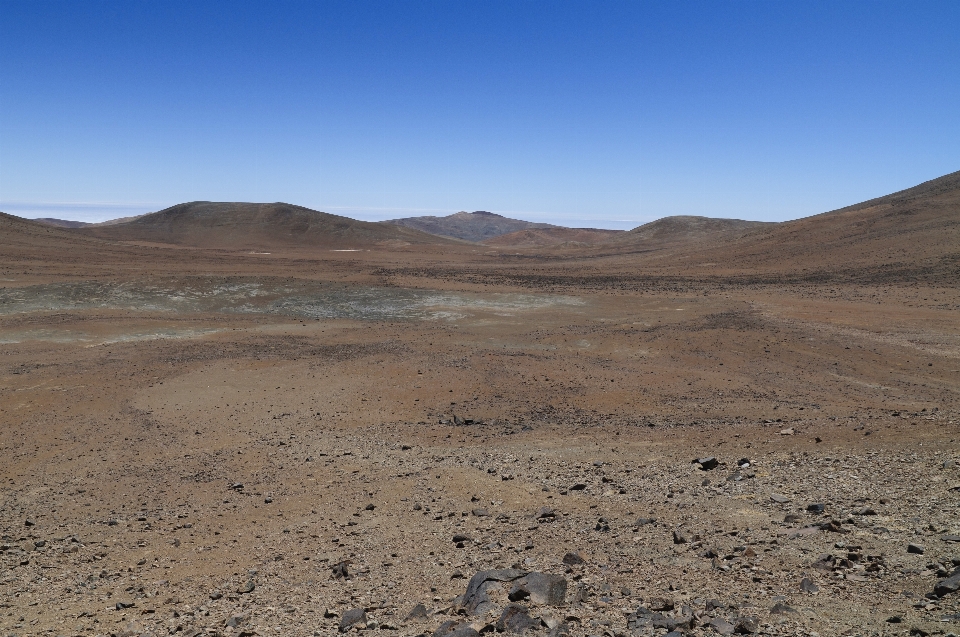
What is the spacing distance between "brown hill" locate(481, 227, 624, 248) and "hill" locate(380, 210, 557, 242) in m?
20.2

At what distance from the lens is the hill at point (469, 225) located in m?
165

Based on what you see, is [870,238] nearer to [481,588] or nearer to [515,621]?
[481,588]

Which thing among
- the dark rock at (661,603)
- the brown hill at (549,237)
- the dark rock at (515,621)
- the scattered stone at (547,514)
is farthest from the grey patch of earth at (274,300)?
the brown hill at (549,237)

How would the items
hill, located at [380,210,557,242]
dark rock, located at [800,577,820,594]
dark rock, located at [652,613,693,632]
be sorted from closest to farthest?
dark rock, located at [652,613,693,632], dark rock, located at [800,577,820,594], hill, located at [380,210,557,242]

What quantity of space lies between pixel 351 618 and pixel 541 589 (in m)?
1.57

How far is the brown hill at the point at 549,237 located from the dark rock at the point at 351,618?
332 ft

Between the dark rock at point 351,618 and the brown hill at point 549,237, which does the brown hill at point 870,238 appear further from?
the brown hill at point 549,237

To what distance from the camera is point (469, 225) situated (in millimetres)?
176500

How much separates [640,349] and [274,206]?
7700cm

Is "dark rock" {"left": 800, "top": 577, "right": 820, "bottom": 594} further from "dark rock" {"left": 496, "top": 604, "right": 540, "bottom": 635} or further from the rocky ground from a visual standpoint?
"dark rock" {"left": 496, "top": 604, "right": 540, "bottom": 635}

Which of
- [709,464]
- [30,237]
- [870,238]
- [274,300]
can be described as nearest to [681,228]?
[870,238]

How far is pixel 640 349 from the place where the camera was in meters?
19.9

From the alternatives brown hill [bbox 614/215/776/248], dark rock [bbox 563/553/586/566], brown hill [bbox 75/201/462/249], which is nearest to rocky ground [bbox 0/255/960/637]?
dark rock [bbox 563/553/586/566]

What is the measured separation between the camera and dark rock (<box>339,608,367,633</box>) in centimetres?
541
